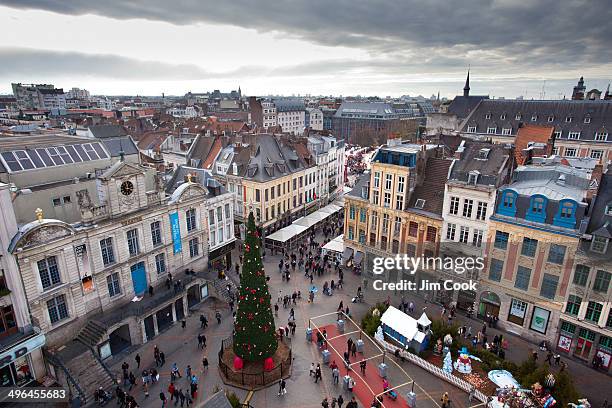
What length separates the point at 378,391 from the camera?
86.0 feet

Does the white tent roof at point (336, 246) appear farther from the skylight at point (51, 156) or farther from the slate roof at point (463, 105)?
the slate roof at point (463, 105)

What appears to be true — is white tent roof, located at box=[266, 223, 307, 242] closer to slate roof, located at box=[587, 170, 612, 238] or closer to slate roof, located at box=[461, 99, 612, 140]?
slate roof, located at box=[587, 170, 612, 238]

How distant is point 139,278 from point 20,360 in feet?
32.3

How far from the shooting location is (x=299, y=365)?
1131 inches

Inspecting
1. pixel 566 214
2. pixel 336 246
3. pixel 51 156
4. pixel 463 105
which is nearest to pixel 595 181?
pixel 566 214

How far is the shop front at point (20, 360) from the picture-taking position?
2289 cm

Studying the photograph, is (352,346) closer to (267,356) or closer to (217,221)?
(267,356)

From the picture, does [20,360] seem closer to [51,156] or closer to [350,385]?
[51,156]

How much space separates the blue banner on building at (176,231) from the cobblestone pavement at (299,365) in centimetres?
675

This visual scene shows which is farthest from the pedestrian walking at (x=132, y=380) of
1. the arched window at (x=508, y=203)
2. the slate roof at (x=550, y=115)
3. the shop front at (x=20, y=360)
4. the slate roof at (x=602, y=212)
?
the slate roof at (x=550, y=115)

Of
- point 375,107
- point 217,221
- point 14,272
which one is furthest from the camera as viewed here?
point 375,107

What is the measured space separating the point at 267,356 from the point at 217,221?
19926mm

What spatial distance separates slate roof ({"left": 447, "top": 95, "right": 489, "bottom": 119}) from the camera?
8700 cm

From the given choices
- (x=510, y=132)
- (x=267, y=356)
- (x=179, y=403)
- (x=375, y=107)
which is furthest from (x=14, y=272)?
(x=375, y=107)
